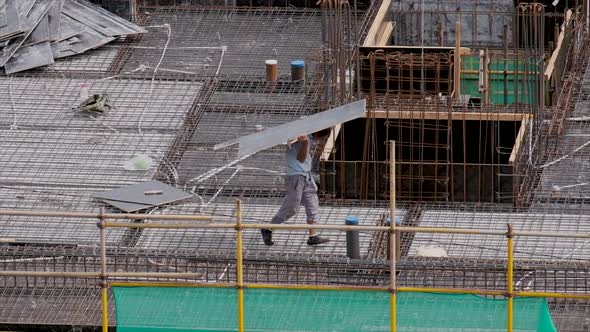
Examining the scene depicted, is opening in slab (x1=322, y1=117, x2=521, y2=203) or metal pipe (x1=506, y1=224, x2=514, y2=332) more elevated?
opening in slab (x1=322, y1=117, x2=521, y2=203)

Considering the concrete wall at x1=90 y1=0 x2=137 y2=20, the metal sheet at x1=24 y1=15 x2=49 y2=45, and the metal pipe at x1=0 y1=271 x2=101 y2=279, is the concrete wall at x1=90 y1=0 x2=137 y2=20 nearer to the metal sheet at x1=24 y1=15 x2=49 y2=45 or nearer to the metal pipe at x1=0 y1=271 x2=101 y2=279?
the metal sheet at x1=24 y1=15 x2=49 y2=45

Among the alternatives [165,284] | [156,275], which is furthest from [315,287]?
[156,275]

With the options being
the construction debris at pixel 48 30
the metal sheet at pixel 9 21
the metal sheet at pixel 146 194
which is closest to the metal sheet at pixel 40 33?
the construction debris at pixel 48 30

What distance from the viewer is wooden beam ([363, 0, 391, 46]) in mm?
27656

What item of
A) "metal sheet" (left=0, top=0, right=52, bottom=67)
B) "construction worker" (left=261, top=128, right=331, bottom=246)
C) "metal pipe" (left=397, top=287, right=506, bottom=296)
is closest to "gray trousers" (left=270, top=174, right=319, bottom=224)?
"construction worker" (left=261, top=128, right=331, bottom=246)

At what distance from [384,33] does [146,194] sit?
241 inches

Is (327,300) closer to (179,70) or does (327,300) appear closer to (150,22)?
(179,70)

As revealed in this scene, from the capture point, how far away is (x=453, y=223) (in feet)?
76.4

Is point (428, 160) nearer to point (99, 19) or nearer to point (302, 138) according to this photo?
point (302, 138)

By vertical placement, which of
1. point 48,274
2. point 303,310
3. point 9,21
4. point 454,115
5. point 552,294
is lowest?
point 303,310

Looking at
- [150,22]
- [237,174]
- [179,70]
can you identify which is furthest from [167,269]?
[150,22]

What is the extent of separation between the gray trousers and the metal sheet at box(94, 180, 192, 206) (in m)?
1.76

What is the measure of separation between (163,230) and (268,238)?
4.09 feet

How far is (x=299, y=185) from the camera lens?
22406mm
